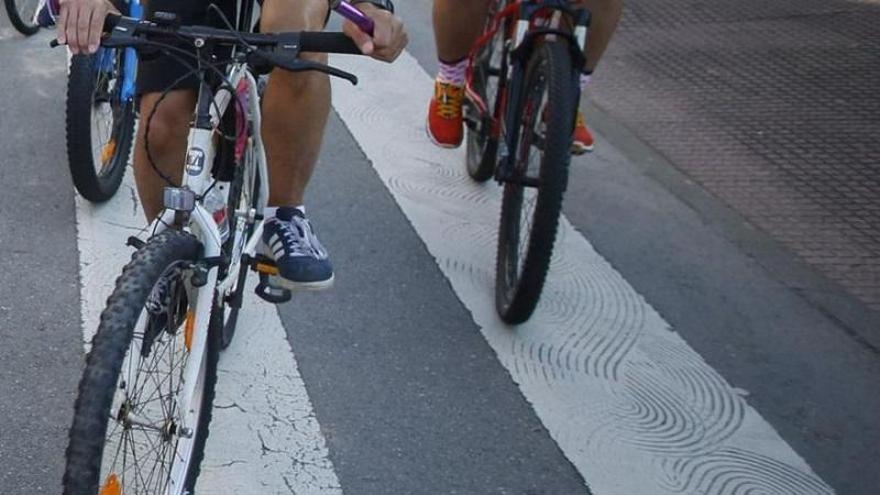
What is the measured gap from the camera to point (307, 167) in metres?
3.76

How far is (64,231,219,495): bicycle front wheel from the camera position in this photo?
2.68 metres

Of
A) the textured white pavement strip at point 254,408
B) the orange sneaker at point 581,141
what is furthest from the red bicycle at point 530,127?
the textured white pavement strip at point 254,408

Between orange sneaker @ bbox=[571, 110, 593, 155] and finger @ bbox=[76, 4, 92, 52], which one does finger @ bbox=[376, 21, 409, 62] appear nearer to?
finger @ bbox=[76, 4, 92, 52]

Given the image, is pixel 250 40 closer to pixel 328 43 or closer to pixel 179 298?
pixel 328 43

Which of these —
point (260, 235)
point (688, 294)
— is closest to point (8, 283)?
point (260, 235)

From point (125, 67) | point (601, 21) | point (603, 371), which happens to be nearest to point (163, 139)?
point (603, 371)

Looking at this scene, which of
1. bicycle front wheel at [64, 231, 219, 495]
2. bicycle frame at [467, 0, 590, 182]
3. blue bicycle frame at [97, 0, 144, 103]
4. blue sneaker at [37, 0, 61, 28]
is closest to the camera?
bicycle front wheel at [64, 231, 219, 495]

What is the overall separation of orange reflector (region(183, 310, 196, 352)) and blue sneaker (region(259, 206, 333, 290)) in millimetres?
569

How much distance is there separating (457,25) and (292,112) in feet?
5.94

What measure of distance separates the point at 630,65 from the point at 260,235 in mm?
4614

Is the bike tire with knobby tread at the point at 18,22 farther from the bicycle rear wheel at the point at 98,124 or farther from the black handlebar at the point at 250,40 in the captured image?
the black handlebar at the point at 250,40

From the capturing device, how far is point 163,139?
3.48 meters

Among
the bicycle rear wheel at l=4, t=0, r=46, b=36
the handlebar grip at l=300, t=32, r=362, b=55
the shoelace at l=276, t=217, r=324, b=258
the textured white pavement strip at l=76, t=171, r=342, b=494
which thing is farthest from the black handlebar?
the bicycle rear wheel at l=4, t=0, r=46, b=36

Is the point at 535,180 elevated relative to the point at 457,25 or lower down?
lower down
